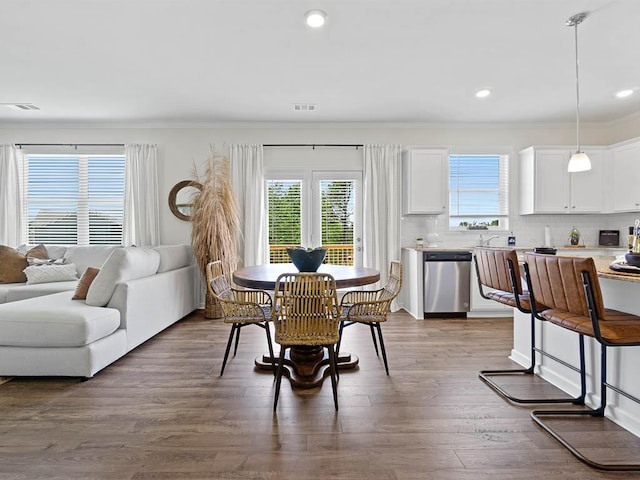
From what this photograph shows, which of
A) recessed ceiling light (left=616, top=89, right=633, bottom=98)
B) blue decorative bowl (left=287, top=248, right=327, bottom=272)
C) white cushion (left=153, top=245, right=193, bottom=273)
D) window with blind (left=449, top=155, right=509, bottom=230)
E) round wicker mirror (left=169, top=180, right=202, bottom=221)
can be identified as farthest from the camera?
window with blind (left=449, top=155, right=509, bottom=230)

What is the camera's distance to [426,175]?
16.1ft

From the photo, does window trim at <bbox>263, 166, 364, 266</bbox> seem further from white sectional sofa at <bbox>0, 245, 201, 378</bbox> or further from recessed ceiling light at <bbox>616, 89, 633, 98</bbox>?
recessed ceiling light at <bbox>616, 89, 633, 98</bbox>

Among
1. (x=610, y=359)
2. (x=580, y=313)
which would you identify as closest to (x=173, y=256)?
(x=580, y=313)

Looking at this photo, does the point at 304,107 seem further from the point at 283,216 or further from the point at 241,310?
the point at 241,310

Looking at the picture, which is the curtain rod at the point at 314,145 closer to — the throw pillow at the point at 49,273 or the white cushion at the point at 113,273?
the white cushion at the point at 113,273

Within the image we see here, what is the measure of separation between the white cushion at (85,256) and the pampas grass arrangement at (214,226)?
1.13 m

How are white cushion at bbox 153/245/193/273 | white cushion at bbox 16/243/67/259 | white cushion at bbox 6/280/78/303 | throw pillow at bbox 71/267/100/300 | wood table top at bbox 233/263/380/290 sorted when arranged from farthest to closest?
white cushion at bbox 16/243/67/259 < white cushion at bbox 153/245/193/273 < white cushion at bbox 6/280/78/303 < throw pillow at bbox 71/267/100/300 < wood table top at bbox 233/263/380/290

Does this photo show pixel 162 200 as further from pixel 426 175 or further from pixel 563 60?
pixel 563 60

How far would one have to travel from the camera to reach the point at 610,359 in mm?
2066

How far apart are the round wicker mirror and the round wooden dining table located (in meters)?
2.69

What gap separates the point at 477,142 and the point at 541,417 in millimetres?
4093

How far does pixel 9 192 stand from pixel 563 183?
7705 mm

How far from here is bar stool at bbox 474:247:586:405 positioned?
7.56 feet

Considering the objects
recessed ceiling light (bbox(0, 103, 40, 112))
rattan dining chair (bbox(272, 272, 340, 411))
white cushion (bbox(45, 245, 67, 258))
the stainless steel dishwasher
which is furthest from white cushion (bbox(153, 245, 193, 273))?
the stainless steel dishwasher
